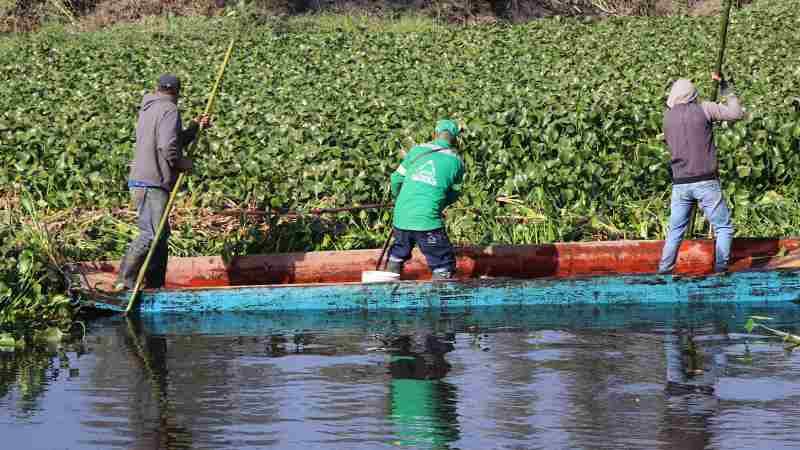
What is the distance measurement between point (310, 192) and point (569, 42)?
554 inches

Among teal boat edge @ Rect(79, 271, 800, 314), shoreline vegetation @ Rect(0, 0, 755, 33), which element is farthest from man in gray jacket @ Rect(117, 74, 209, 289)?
shoreline vegetation @ Rect(0, 0, 755, 33)

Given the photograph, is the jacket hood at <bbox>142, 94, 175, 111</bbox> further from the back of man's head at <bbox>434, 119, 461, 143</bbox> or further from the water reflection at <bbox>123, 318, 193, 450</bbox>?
the back of man's head at <bbox>434, 119, 461, 143</bbox>

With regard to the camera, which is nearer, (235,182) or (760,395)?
(760,395)

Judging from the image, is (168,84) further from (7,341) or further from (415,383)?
(415,383)

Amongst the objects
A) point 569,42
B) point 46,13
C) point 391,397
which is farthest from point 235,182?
point 46,13

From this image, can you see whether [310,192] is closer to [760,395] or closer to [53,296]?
[53,296]

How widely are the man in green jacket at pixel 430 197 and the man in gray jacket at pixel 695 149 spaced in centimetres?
184

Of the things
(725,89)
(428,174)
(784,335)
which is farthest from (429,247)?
(784,335)

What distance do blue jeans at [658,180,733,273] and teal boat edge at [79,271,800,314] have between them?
0.98 ft

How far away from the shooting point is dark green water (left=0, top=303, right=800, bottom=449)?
22.7ft

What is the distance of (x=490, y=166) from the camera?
47.3ft

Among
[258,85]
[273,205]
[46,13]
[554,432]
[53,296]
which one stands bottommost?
[554,432]

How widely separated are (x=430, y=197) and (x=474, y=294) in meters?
0.89

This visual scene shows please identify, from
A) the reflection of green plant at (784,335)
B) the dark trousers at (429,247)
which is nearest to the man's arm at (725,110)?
the reflection of green plant at (784,335)
